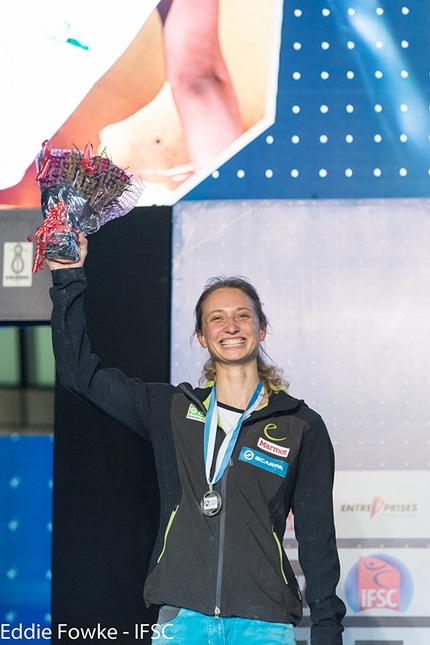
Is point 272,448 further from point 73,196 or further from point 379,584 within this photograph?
point 379,584

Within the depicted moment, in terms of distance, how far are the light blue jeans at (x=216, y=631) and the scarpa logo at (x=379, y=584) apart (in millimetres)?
1323

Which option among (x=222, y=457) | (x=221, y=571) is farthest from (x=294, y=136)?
(x=221, y=571)

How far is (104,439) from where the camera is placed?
134 inches

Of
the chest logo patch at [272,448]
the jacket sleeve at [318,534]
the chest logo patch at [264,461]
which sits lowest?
the jacket sleeve at [318,534]

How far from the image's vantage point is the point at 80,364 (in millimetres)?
2230

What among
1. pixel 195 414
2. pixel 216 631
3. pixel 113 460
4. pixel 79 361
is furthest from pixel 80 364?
pixel 113 460

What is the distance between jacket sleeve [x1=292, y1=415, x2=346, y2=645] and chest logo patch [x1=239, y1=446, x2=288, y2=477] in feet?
0.22

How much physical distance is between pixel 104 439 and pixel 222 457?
133 centimetres

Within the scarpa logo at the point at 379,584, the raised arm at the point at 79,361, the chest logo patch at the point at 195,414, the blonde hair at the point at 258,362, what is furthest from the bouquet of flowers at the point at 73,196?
the scarpa logo at the point at 379,584

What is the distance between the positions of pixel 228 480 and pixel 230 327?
442 mm

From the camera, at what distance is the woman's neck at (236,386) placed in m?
2.30

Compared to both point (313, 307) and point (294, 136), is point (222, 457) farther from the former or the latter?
point (294, 136)

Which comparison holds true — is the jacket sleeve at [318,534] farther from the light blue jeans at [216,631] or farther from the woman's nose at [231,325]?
the woman's nose at [231,325]

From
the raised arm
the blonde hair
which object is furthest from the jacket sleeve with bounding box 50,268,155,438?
the blonde hair
